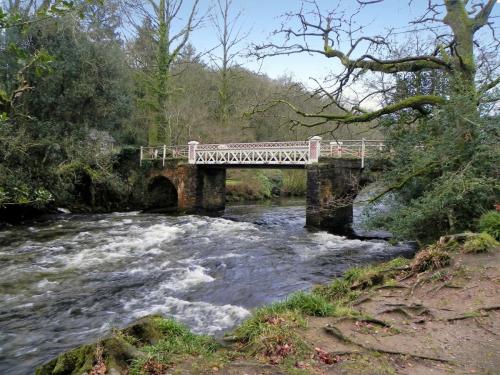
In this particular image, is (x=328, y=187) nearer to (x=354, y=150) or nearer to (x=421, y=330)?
(x=354, y=150)

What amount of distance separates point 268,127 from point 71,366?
2992 cm

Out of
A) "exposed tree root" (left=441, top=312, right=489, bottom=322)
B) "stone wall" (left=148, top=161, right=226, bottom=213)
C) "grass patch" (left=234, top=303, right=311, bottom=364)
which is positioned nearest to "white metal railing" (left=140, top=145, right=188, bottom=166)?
"stone wall" (left=148, top=161, right=226, bottom=213)

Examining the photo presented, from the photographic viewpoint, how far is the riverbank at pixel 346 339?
3760mm

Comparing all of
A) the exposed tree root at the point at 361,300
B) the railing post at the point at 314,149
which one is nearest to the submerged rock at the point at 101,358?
the exposed tree root at the point at 361,300

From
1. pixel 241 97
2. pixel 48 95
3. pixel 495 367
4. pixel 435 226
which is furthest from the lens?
pixel 241 97

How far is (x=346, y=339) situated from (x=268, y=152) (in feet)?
49.9

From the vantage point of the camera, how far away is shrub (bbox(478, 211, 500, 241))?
7680 mm

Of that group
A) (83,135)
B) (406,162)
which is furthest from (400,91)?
(83,135)

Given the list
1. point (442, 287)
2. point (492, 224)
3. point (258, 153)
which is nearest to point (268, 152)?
point (258, 153)

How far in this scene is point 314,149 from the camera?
55.6 feet

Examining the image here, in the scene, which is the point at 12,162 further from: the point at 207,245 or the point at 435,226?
the point at 435,226

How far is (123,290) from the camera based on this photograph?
8289 mm

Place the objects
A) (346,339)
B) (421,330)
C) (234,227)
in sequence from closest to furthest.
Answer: (346,339) < (421,330) < (234,227)

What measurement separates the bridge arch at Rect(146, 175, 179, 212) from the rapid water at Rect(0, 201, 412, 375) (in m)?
6.31
